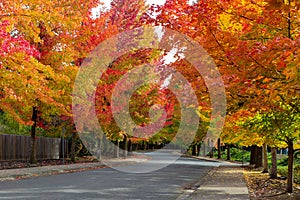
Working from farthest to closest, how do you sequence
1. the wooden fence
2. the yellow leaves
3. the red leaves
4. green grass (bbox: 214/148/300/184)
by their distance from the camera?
green grass (bbox: 214/148/300/184)
the wooden fence
the red leaves
the yellow leaves

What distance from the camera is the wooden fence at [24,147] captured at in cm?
2823

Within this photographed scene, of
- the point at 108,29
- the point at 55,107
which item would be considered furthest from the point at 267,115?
the point at 108,29

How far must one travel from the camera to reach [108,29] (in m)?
29.4

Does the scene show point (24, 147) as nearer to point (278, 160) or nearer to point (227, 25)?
point (227, 25)

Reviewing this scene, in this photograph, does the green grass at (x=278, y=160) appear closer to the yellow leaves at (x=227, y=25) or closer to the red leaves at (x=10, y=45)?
the yellow leaves at (x=227, y=25)

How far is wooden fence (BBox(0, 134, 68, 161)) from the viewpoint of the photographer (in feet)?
92.6

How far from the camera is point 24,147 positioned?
31.0m

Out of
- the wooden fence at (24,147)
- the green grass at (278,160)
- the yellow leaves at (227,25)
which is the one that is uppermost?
the yellow leaves at (227,25)

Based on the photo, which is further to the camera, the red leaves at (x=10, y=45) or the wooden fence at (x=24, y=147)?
the wooden fence at (x=24, y=147)

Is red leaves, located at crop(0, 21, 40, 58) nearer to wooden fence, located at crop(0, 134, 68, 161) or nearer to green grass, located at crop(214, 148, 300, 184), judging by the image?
wooden fence, located at crop(0, 134, 68, 161)

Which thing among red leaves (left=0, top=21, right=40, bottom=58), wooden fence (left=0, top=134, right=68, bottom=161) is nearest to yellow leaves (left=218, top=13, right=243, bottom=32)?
red leaves (left=0, top=21, right=40, bottom=58)

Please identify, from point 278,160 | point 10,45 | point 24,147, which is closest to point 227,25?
point 10,45

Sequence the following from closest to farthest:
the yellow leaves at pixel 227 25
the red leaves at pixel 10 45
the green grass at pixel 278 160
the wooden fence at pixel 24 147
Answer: the yellow leaves at pixel 227 25
the red leaves at pixel 10 45
the wooden fence at pixel 24 147
the green grass at pixel 278 160

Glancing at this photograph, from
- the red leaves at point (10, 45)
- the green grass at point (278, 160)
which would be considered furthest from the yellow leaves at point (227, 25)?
the green grass at point (278, 160)
